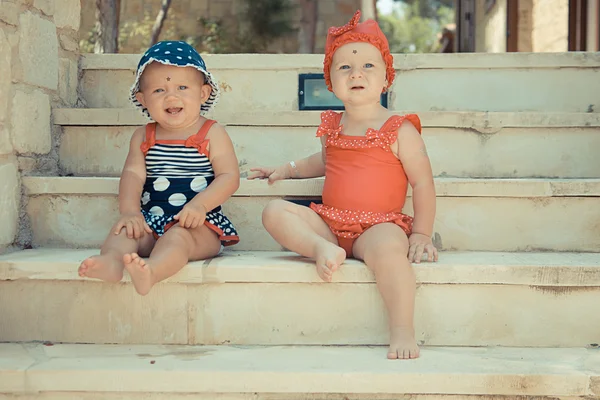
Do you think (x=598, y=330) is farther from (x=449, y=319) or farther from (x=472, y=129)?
(x=472, y=129)

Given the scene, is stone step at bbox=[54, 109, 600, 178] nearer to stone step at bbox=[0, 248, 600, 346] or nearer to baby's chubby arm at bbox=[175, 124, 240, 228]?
baby's chubby arm at bbox=[175, 124, 240, 228]

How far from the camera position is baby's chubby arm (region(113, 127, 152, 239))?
212 cm

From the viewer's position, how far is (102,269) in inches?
75.2

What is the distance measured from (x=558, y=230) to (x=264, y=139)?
116cm

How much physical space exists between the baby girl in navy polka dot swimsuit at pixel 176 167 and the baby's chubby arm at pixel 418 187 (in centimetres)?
58

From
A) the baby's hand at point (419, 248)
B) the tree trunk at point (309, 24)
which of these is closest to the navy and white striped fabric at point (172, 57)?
the baby's hand at point (419, 248)

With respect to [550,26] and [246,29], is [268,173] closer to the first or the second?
[550,26]

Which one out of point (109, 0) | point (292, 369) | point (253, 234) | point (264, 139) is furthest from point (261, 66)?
point (109, 0)

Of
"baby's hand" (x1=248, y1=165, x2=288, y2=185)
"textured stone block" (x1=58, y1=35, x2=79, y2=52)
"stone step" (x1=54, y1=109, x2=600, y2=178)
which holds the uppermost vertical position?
"textured stone block" (x1=58, y1=35, x2=79, y2=52)

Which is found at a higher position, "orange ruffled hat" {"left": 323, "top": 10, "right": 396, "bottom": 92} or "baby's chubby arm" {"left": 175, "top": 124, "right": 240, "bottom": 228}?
"orange ruffled hat" {"left": 323, "top": 10, "right": 396, "bottom": 92}

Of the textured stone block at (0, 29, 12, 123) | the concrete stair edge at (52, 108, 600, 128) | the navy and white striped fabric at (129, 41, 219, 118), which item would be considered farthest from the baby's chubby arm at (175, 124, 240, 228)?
the textured stone block at (0, 29, 12, 123)

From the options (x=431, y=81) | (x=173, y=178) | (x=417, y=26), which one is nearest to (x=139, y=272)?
(x=173, y=178)

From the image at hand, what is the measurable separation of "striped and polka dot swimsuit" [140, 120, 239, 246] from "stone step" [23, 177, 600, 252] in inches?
5.3

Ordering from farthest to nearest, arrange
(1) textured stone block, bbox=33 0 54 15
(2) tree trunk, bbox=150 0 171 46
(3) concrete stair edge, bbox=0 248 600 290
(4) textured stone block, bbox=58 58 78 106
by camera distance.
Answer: (2) tree trunk, bbox=150 0 171 46
(4) textured stone block, bbox=58 58 78 106
(1) textured stone block, bbox=33 0 54 15
(3) concrete stair edge, bbox=0 248 600 290
